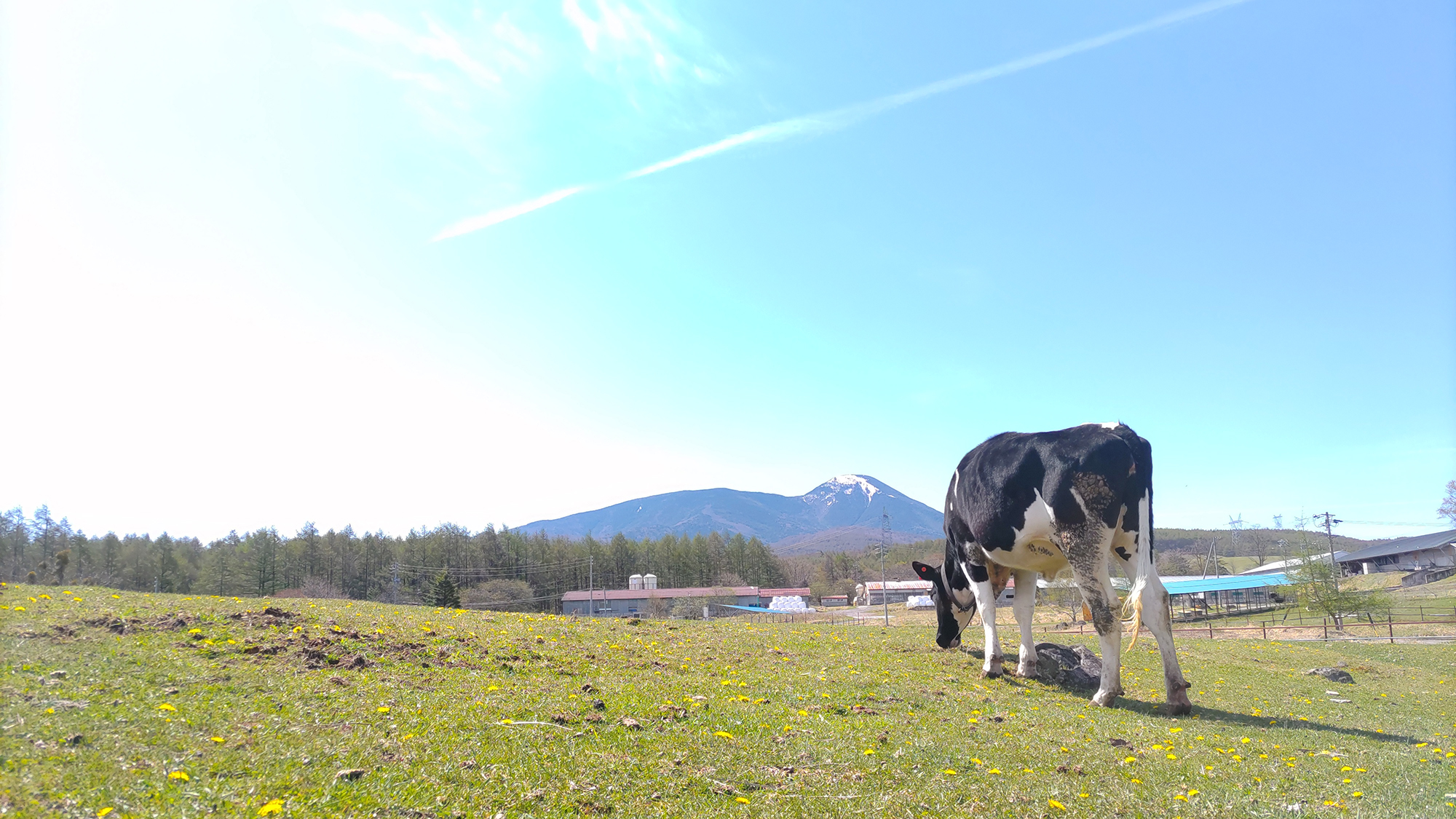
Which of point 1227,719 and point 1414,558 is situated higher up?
point 1227,719

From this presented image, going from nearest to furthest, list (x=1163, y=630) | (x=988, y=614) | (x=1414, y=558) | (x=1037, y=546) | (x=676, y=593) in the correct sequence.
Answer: (x=1163, y=630), (x=1037, y=546), (x=988, y=614), (x=1414, y=558), (x=676, y=593)

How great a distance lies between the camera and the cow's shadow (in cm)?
973

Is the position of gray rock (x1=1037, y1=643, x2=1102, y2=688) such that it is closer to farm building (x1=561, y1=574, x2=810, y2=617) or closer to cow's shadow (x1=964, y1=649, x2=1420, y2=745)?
cow's shadow (x1=964, y1=649, x2=1420, y2=745)

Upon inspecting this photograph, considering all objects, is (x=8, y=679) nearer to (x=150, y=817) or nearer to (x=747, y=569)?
(x=150, y=817)

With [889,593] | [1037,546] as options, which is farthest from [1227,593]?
[1037,546]

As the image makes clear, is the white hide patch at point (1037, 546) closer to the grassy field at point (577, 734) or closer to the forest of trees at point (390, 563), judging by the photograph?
Result: the grassy field at point (577, 734)

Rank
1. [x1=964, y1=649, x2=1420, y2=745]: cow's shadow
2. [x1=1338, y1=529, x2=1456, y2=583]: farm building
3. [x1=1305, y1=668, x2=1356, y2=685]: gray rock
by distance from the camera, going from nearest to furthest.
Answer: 1. [x1=964, y1=649, x2=1420, y2=745]: cow's shadow
2. [x1=1305, y1=668, x2=1356, y2=685]: gray rock
3. [x1=1338, y1=529, x2=1456, y2=583]: farm building

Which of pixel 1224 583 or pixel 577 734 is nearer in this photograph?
pixel 577 734

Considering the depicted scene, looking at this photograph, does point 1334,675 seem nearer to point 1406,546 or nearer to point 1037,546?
point 1037,546

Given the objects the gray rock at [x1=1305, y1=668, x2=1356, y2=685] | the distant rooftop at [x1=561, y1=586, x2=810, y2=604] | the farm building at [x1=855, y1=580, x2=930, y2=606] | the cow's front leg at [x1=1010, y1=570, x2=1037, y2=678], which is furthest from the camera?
the farm building at [x1=855, y1=580, x2=930, y2=606]

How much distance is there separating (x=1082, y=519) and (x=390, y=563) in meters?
107

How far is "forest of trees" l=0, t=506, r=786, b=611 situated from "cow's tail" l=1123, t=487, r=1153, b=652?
197ft

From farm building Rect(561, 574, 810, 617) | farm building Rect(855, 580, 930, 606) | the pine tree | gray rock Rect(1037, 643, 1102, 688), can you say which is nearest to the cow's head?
gray rock Rect(1037, 643, 1102, 688)

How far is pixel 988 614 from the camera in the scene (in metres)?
12.8
